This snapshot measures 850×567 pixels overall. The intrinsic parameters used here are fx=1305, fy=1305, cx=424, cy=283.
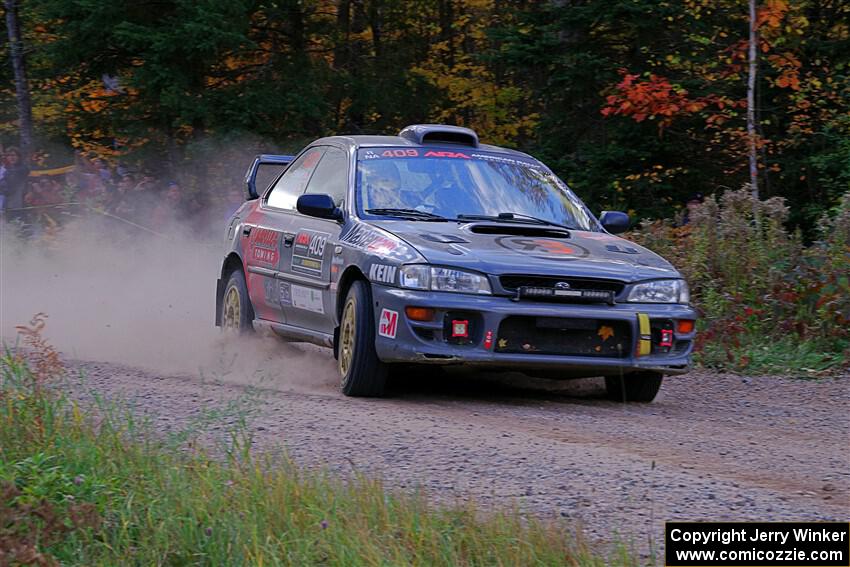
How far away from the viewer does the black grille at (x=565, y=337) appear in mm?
7684

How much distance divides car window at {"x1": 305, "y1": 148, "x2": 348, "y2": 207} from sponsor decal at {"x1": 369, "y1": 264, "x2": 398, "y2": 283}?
44.8 inches

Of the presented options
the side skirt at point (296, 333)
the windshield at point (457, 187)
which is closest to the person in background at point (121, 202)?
the side skirt at point (296, 333)

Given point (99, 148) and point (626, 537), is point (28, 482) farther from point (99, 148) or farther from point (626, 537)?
point (99, 148)

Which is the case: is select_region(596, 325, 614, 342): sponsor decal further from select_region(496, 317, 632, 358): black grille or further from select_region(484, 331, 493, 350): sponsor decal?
select_region(484, 331, 493, 350): sponsor decal

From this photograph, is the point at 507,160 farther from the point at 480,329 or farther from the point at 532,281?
the point at 480,329

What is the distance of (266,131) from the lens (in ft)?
70.9

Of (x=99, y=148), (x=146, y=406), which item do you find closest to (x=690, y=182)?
(x=99, y=148)

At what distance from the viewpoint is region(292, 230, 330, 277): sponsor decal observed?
8.89m

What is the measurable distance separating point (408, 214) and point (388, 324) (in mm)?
→ 1139

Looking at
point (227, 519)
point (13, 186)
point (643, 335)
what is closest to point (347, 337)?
point (643, 335)

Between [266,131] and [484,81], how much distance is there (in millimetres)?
→ 4776

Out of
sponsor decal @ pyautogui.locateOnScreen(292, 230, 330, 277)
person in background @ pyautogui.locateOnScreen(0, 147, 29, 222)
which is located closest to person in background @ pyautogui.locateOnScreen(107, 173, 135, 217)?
person in background @ pyautogui.locateOnScreen(0, 147, 29, 222)

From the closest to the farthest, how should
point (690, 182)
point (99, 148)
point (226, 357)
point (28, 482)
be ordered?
point (28, 482) < point (226, 357) < point (690, 182) < point (99, 148)

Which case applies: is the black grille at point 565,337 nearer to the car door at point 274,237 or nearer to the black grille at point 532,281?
the black grille at point 532,281
